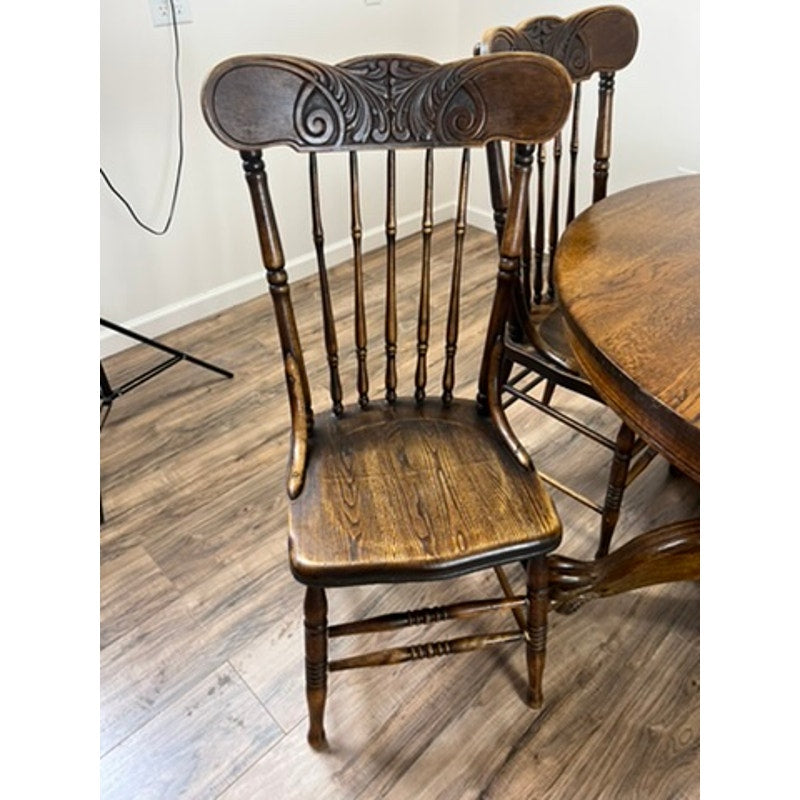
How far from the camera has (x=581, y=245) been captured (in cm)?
118

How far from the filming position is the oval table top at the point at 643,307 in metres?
0.79

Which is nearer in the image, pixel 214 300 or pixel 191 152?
pixel 191 152

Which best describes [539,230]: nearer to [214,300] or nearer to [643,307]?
[643,307]

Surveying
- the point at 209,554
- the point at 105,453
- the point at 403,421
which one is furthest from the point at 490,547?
the point at 105,453

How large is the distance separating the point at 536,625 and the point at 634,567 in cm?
22

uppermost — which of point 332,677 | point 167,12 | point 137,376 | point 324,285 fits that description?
point 167,12

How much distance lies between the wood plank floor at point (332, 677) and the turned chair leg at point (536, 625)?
0.21ft

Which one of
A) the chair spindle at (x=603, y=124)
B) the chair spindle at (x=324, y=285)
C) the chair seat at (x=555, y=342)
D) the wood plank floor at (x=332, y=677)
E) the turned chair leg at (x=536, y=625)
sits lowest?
the wood plank floor at (x=332, y=677)

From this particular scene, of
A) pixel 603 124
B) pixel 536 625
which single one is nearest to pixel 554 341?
pixel 603 124

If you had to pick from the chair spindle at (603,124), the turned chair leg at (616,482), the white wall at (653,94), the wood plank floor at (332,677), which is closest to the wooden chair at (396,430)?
the wood plank floor at (332,677)

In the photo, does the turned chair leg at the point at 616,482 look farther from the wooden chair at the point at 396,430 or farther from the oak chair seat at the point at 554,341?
the wooden chair at the point at 396,430

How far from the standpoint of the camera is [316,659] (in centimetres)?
112

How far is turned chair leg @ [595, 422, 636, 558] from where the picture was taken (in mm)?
1398
